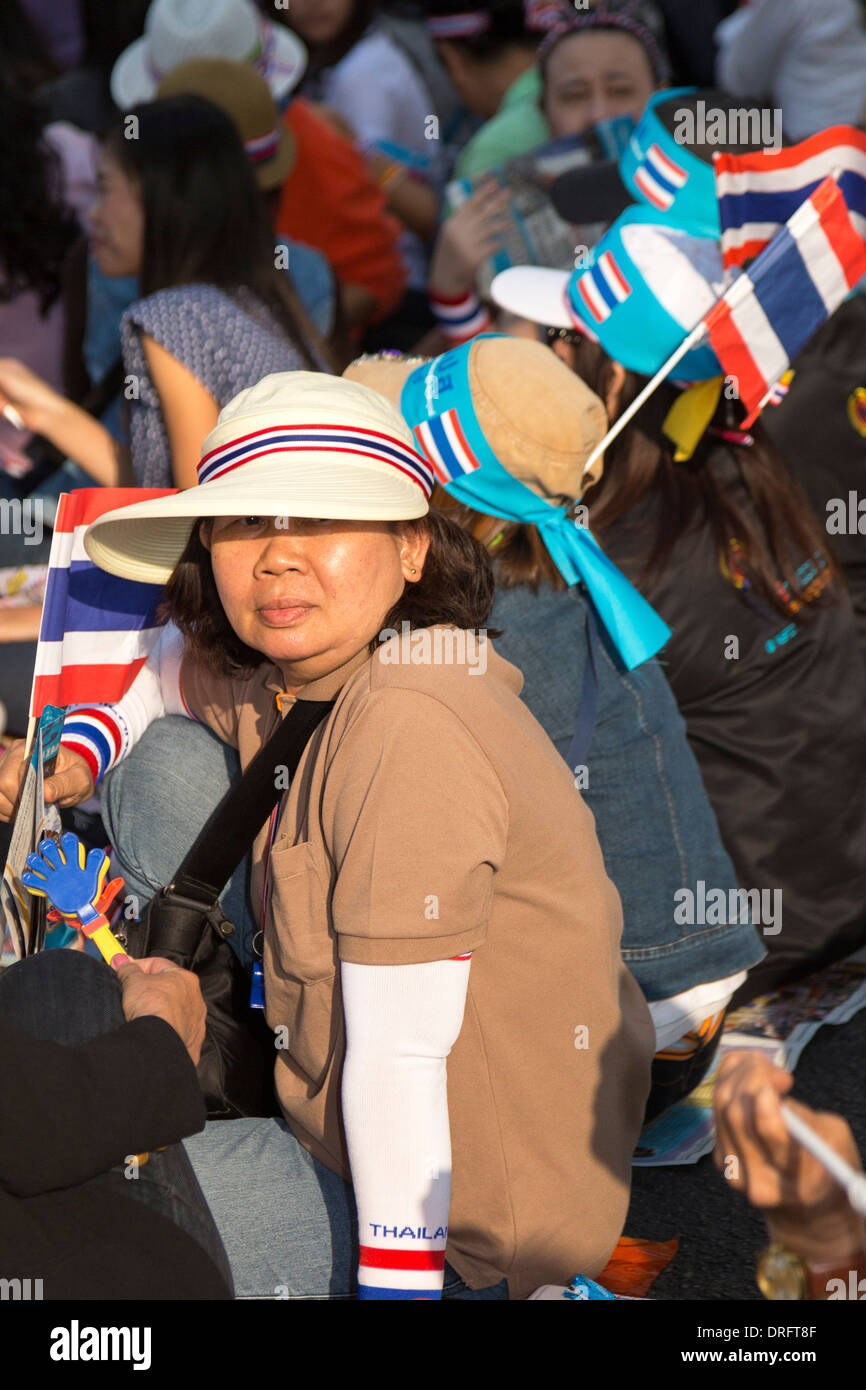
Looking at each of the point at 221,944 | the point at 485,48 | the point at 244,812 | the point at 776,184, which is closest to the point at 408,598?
the point at 244,812

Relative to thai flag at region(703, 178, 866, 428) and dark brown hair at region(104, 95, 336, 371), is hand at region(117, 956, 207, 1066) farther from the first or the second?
dark brown hair at region(104, 95, 336, 371)

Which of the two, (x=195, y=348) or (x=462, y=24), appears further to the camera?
(x=462, y=24)

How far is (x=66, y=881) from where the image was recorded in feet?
6.54

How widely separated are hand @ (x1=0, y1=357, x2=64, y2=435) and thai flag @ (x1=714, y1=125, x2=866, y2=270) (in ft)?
4.94

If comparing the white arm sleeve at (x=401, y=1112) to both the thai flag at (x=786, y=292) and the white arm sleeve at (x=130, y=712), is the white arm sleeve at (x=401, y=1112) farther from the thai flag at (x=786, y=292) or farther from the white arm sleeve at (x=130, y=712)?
the thai flag at (x=786, y=292)

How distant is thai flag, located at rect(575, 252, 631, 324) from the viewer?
2.77 m

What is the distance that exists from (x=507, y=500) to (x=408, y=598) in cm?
52

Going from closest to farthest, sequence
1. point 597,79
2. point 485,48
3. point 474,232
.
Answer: point 474,232 → point 597,79 → point 485,48

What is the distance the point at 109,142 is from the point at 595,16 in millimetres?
1795

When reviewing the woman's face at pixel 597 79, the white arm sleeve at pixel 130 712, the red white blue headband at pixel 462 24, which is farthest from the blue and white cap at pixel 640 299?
the red white blue headband at pixel 462 24

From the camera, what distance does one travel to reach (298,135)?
503 cm

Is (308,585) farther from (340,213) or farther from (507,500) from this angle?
(340,213)

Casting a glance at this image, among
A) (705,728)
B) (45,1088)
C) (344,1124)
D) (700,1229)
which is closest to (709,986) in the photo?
(700,1229)
